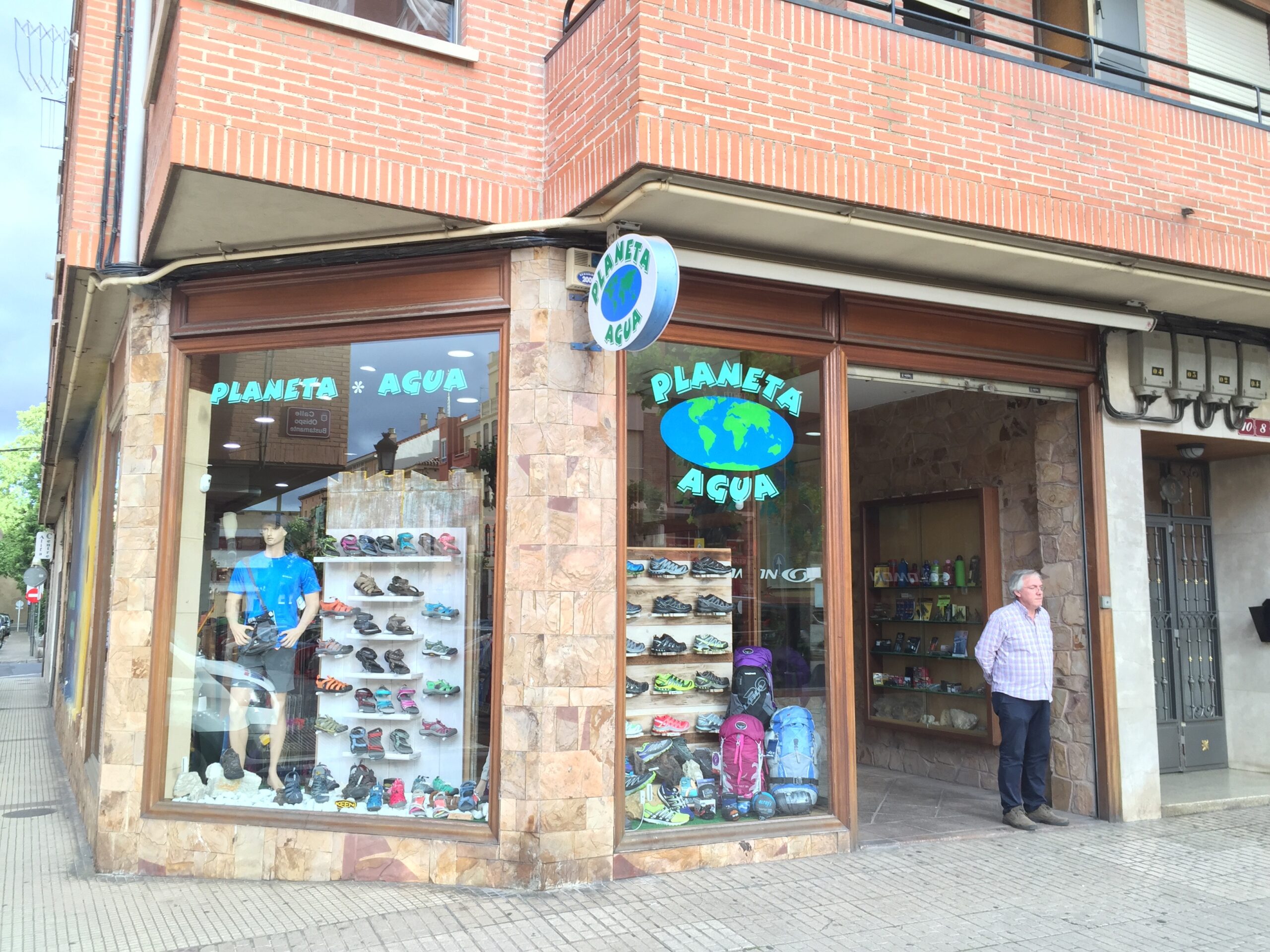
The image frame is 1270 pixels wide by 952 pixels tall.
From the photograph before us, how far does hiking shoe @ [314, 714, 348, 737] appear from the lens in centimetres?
650

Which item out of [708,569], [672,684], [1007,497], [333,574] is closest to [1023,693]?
[1007,497]

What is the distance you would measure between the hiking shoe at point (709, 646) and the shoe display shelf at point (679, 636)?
0.01 m

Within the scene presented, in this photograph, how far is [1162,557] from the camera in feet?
32.0

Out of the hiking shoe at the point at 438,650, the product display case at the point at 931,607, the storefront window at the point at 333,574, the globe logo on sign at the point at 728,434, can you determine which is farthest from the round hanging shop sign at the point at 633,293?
the product display case at the point at 931,607

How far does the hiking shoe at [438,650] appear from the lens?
6.48 m

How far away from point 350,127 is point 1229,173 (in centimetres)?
647

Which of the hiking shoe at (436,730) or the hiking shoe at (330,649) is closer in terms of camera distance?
the hiking shoe at (436,730)

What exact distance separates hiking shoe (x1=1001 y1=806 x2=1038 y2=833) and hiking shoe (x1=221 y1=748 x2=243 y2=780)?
5491mm

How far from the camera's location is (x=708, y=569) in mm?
6949

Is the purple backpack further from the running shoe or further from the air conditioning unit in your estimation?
the air conditioning unit

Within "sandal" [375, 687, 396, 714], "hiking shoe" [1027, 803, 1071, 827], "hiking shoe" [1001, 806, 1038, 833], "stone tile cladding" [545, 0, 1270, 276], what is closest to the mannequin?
"sandal" [375, 687, 396, 714]

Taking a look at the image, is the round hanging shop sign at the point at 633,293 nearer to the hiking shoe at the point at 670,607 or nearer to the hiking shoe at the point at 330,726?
the hiking shoe at the point at 670,607

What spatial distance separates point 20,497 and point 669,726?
7241 cm

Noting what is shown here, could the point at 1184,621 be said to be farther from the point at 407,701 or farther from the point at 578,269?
the point at 407,701
